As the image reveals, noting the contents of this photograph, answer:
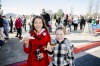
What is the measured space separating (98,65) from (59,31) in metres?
3.37

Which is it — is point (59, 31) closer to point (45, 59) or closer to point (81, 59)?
point (45, 59)

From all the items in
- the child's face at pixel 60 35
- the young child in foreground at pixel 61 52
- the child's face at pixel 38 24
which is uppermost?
the child's face at pixel 38 24

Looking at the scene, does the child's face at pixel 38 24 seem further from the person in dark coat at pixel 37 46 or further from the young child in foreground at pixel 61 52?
the young child in foreground at pixel 61 52

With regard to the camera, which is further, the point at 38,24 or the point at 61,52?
the point at 38,24

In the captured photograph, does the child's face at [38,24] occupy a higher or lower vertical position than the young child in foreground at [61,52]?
higher

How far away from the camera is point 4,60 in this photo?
7.16 metres

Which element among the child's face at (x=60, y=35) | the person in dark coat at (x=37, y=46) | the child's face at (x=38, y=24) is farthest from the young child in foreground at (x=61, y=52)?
the child's face at (x=38, y=24)

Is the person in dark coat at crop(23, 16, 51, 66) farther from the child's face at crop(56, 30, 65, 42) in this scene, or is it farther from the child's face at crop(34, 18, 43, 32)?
the child's face at crop(56, 30, 65, 42)

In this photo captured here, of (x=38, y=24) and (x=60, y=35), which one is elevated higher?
(x=38, y=24)

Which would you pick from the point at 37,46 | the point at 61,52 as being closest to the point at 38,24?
the point at 37,46

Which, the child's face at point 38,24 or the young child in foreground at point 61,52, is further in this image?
the child's face at point 38,24

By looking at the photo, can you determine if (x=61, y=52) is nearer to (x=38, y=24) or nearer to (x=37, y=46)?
(x=37, y=46)

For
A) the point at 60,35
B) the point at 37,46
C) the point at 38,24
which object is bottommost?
the point at 37,46

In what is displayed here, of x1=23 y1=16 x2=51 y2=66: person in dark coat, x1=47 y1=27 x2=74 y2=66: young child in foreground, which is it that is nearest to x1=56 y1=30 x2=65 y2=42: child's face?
x1=47 y1=27 x2=74 y2=66: young child in foreground
